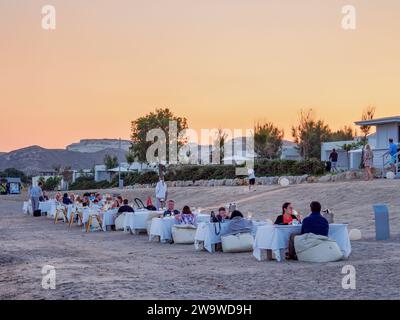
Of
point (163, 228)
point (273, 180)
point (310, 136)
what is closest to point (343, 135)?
point (310, 136)

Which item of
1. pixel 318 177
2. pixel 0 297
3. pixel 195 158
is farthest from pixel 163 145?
pixel 0 297

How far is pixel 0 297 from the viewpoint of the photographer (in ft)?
32.2

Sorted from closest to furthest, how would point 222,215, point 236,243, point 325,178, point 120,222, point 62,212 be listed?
point 236,243, point 222,215, point 120,222, point 62,212, point 325,178

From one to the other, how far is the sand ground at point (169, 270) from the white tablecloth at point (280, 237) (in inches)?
11.9

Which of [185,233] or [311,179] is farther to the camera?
[311,179]

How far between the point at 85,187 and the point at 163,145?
33.7 ft

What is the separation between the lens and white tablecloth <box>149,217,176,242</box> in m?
18.8

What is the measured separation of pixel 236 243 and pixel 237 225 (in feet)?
1.67

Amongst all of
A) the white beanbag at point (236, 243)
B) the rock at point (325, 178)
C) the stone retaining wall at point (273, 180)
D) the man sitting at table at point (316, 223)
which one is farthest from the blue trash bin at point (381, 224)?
the rock at point (325, 178)

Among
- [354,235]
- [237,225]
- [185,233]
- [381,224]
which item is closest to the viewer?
[237,225]

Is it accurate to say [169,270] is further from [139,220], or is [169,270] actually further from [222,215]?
[139,220]

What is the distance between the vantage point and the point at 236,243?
51.4 feet

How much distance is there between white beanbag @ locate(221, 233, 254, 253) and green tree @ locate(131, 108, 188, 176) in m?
62.5
